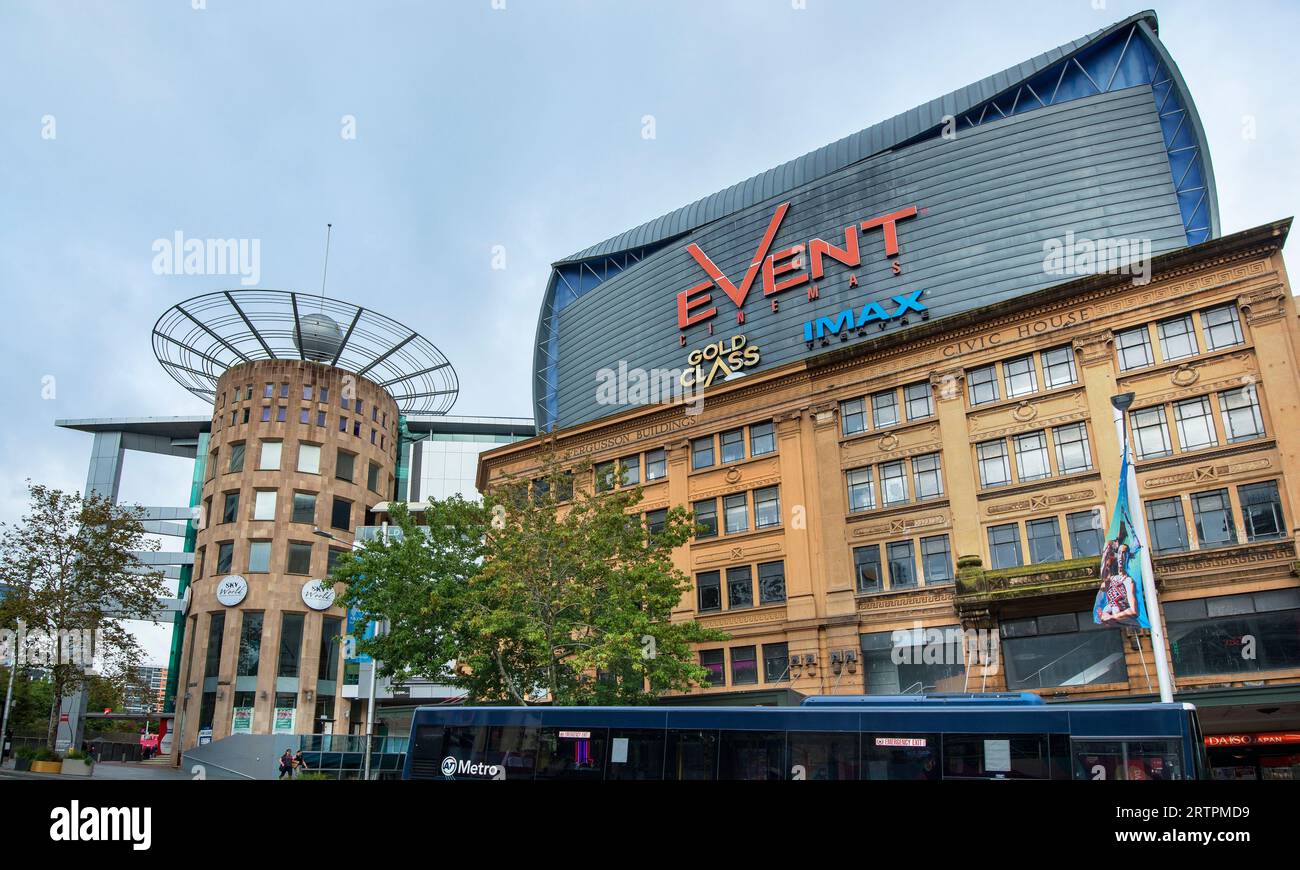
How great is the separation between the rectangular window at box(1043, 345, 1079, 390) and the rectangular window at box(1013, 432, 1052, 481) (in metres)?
2.19

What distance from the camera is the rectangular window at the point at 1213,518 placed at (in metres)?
31.9

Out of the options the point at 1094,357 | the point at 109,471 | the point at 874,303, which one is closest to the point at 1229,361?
the point at 1094,357

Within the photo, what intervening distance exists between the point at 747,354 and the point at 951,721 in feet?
113

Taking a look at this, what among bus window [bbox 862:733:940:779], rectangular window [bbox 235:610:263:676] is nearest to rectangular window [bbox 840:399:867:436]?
bus window [bbox 862:733:940:779]

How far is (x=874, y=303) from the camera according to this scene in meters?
47.5

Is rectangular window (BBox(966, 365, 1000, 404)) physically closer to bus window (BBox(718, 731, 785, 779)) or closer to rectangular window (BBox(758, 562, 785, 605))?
rectangular window (BBox(758, 562, 785, 605))

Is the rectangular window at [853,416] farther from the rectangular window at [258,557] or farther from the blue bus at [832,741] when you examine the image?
the rectangular window at [258,557]

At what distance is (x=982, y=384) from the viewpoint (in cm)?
3878

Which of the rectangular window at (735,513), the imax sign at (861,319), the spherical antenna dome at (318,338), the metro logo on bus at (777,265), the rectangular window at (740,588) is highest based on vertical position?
the spherical antenna dome at (318,338)

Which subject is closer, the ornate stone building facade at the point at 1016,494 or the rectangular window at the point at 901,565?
the ornate stone building facade at the point at 1016,494

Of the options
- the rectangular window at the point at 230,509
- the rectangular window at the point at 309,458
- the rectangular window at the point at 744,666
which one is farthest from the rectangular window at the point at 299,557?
the rectangular window at the point at 744,666

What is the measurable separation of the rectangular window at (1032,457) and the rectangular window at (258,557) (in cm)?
5406

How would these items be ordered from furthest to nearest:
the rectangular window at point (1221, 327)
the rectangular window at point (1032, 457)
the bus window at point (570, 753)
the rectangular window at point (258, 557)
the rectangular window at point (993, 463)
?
the rectangular window at point (258, 557), the rectangular window at point (993, 463), the rectangular window at point (1032, 457), the rectangular window at point (1221, 327), the bus window at point (570, 753)
